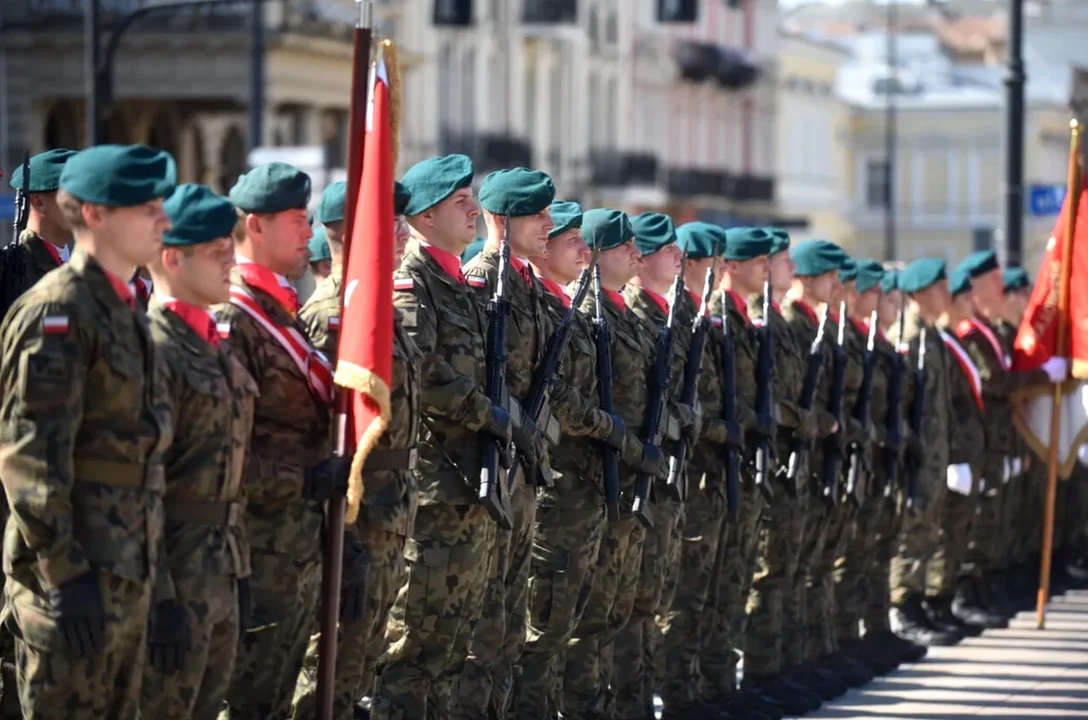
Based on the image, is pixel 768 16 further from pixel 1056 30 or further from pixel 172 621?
pixel 172 621

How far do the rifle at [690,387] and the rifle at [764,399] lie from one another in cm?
64

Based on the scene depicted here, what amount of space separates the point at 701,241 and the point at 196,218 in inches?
169

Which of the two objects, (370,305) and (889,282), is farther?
(889,282)

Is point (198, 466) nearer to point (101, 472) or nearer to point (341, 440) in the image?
point (101, 472)

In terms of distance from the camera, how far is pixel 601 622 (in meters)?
9.12

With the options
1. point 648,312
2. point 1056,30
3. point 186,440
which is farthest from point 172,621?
point 1056,30

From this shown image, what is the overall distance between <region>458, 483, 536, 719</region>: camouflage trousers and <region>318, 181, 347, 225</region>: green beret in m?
1.12

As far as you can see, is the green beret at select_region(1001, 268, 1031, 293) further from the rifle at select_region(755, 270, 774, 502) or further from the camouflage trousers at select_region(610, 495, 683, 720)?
the camouflage trousers at select_region(610, 495, 683, 720)

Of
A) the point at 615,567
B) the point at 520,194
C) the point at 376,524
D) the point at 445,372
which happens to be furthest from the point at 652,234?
the point at 376,524

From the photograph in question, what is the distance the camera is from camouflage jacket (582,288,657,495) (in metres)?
9.29

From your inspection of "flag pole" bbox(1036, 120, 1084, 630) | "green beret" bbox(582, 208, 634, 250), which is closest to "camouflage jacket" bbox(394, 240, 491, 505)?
"green beret" bbox(582, 208, 634, 250)

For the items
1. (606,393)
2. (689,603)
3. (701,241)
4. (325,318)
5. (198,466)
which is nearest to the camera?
(198,466)

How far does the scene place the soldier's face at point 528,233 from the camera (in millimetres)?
8703

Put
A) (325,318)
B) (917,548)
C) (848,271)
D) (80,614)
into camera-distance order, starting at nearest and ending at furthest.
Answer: (80,614), (325,318), (848,271), (917,548)
